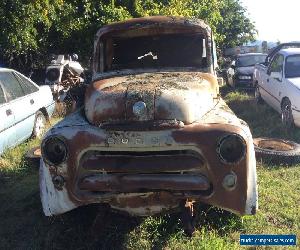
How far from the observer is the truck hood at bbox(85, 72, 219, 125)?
3.93 meters

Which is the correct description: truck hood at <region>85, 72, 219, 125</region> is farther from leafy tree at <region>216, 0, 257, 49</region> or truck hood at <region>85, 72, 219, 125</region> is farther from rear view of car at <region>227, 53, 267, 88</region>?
leafy tree at <region>216, 0, 257, 49</region>

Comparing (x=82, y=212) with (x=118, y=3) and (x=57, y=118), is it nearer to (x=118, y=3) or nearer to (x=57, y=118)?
(x=57, y=118)

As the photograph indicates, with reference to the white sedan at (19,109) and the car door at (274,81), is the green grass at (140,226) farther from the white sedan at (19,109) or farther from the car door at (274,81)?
the car door at (274,81)

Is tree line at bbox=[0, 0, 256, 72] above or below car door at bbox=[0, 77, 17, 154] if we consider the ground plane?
above

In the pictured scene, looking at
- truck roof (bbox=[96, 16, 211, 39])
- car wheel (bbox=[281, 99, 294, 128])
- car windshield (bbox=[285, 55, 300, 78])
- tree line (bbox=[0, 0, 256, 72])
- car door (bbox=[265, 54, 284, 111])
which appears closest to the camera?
truck roof (bbox=[96, 16, 211, 39])

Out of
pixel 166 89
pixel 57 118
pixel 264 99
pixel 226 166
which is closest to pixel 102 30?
pixel 166 89

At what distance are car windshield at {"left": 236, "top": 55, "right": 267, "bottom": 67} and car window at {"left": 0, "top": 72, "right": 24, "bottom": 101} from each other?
9237 mm

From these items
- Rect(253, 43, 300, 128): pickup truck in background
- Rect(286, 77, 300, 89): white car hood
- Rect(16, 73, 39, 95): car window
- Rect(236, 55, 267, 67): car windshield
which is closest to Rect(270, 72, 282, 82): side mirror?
Rect(253, 43, 300, 128): pickup truck in background

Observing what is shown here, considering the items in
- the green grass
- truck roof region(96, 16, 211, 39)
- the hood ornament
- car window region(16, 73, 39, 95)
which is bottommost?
the green grass

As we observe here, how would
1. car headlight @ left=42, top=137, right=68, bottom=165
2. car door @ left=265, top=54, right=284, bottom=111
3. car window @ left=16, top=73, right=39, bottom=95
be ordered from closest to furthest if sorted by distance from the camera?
car headlight @ left=42, top=137, right=68, bottom=165
car window @ left=16, top=73, right=39, bottom=95
car door @ left=265, top=54, right=284, bottom=111

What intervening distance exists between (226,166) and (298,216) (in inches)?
61.1

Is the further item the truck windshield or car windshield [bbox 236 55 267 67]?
car windshield [bbox 236 55 267 67]

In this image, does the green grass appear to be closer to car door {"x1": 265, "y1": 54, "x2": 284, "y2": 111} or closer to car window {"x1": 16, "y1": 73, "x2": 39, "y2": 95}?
car window {"x1": 16, "y1": 73, "x2": 39, "y2": 95}

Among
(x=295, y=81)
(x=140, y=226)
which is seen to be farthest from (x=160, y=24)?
(x=295, y=81)
